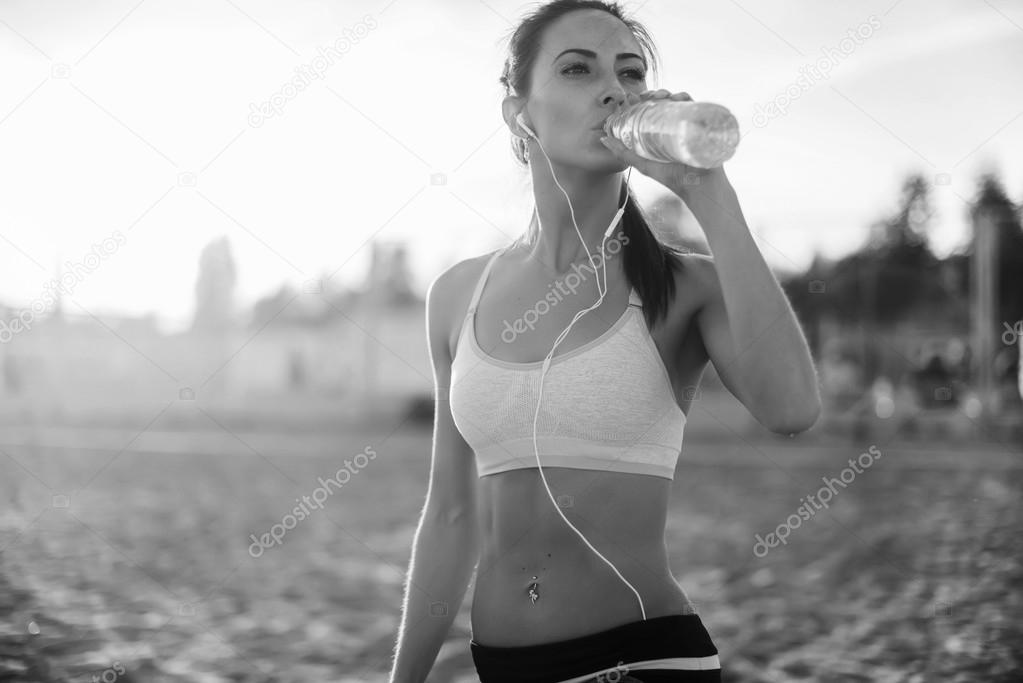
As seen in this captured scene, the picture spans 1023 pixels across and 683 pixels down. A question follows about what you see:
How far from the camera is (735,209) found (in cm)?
182

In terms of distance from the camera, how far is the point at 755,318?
184cm

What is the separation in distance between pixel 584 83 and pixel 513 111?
33 centimetres

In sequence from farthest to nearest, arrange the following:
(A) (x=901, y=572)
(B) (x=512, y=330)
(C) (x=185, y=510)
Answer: (C) (x=185, y=510), (A) (x=901, y=572), (B) (x=512, y=330)

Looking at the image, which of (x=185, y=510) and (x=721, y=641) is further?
(x=185, y=510)

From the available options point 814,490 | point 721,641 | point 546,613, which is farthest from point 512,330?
point 814,490

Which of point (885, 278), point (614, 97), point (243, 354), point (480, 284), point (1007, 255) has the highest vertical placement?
point (243, 354)

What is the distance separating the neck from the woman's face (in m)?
0.07

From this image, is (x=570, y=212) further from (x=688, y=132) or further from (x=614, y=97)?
(x=688, y=132)

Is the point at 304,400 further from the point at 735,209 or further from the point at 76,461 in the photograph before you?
the point at 735,209

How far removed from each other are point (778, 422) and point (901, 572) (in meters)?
4.86

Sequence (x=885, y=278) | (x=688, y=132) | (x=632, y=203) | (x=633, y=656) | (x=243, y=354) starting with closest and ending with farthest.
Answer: (x=688, y=132) → (x=633, y=656) → (x=632, y=203) → (x=885, y=278) → (x=243, y=354)

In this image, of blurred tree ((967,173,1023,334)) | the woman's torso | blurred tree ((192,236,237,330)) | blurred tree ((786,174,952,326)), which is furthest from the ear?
blurred tree ((192,236,237,330))

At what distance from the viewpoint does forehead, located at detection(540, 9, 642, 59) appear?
221cm

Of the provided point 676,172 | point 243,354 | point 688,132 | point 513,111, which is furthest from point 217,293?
point 688,132
